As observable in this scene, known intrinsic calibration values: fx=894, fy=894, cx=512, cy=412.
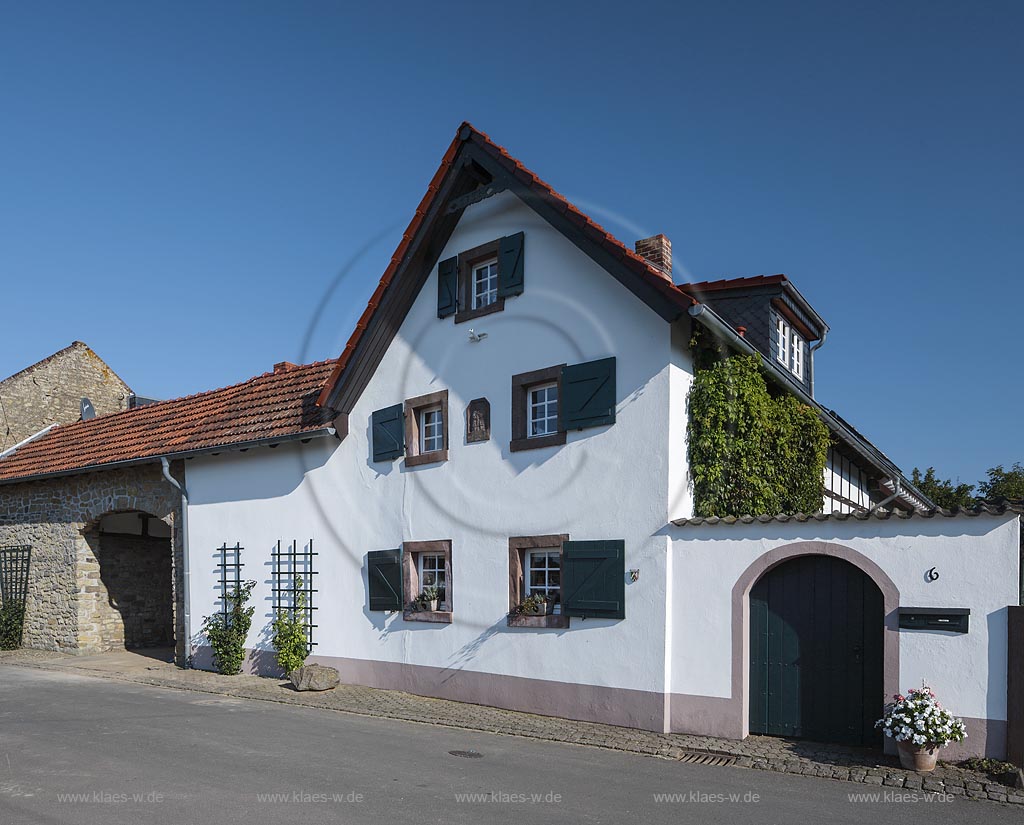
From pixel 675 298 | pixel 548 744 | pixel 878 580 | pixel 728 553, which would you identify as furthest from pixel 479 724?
pixel 675 298

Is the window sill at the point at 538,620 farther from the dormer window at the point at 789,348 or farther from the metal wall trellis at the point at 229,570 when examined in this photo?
Result: the dormer window at the point at 789,348

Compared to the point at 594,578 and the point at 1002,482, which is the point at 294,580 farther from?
the point at 1002,482

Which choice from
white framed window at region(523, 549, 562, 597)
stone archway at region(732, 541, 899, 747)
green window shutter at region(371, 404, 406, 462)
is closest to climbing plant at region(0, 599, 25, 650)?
green window shutter at region(371, 404, 406, 462)

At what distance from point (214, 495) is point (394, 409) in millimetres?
4632

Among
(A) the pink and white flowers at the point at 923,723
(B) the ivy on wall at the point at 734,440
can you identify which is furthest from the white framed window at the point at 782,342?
(A) the pink and white flowers at the point at 923,723

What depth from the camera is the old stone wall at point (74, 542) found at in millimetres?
18000

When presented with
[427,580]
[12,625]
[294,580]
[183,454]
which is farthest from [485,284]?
[12,625]

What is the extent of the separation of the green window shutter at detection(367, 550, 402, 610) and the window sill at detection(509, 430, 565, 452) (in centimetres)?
288

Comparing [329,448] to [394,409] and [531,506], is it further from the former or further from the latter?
[531,506]

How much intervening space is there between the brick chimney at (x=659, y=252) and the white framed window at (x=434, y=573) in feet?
20.3

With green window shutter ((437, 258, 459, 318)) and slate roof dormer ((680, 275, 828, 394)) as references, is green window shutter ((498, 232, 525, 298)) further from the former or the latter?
slate roof dormer ((680, 275, 828, 394))

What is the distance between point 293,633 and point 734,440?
7.95m

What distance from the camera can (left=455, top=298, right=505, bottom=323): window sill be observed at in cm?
1307

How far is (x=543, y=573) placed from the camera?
1233 cm
